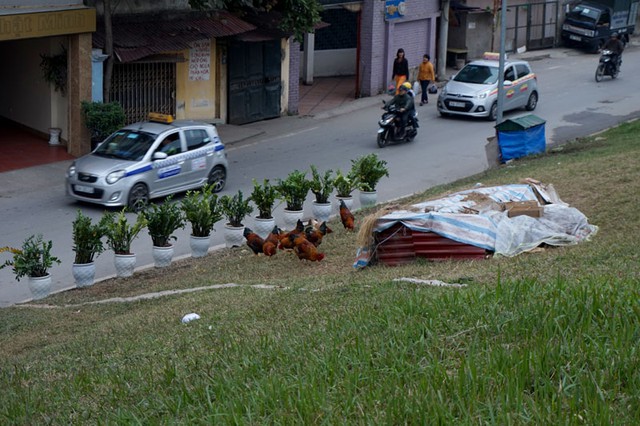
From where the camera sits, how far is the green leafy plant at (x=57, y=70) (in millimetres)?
23219

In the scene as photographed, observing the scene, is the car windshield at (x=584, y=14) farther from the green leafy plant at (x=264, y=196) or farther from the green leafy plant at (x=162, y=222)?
the green leafy plant at (x=162, y=222)

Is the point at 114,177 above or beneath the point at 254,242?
beneath

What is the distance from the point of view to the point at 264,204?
1588 centimetres

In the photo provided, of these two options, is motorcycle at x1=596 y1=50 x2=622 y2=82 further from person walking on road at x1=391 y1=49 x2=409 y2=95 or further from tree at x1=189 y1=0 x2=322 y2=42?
tree at x1=189 y1=0 x2=322 y2=42

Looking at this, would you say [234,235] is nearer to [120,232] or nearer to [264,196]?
[264,196]

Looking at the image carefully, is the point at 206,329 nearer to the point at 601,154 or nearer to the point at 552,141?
the point at 601,154

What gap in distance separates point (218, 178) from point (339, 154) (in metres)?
4.29

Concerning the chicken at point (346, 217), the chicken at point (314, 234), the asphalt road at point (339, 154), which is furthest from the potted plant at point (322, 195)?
the chicken at point (314, 234)

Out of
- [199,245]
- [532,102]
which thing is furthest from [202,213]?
[532,102]

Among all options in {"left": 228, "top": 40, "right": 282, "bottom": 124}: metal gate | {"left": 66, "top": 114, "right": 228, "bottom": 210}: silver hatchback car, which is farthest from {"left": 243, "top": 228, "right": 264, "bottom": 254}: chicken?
{"left": 228, "top": 40, "right": 282, "bottom": 124}: metal gate

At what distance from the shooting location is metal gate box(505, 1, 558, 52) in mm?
40281

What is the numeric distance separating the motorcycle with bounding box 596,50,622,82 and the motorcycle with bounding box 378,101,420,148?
1153 centimetres

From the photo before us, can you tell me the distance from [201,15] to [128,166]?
862 cm

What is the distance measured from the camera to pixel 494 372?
247 inches
